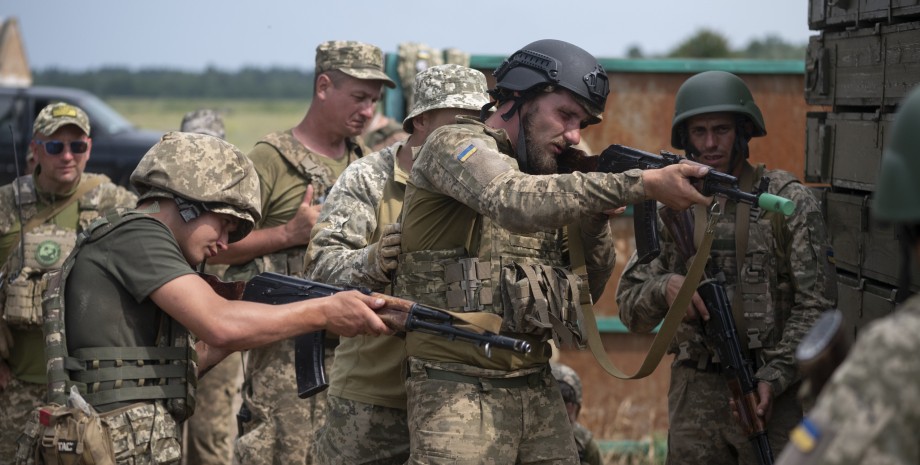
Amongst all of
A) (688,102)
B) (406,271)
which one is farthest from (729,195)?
(688,102)

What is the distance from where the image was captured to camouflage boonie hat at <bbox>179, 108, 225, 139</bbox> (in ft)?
32.8

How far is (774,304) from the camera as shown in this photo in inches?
221

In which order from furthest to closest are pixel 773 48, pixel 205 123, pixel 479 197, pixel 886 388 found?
1. pixel 773 48
2. pixel 205 123
3. pixel 479 197
4. pixel 886 388

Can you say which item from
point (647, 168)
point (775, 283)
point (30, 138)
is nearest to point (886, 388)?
point (647, 168)

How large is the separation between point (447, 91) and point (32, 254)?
8.70ft

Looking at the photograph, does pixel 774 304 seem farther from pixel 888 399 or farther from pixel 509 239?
pixel 888 399

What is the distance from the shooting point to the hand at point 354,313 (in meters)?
4.38

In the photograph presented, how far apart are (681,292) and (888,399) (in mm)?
2389

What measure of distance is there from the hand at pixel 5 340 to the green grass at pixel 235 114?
4670cm

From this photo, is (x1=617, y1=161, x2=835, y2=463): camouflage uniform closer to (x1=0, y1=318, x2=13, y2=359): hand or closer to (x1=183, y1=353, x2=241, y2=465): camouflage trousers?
(x1=0, y1=318, x2=13, y2=359): hand

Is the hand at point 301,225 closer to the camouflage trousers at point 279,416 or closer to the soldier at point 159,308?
the camouflage trousers at point 279,416

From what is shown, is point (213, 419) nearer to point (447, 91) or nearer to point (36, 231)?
point (36, 231)

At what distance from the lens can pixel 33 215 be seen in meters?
6.90

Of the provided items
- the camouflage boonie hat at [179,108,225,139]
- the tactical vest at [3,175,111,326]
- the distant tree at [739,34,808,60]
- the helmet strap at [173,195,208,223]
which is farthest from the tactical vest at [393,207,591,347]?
the distant tree at [739,34,808,60]
